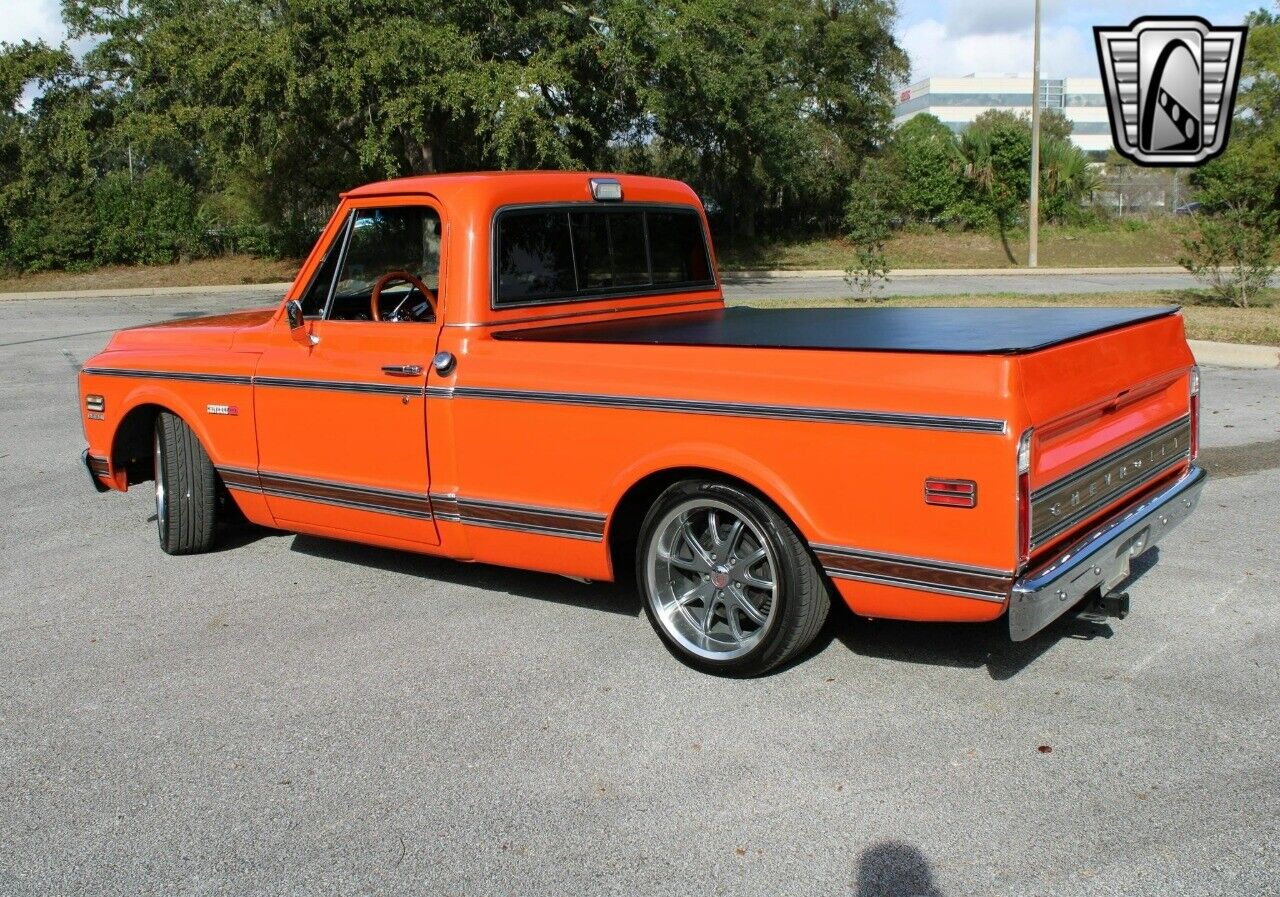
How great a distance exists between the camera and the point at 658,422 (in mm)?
4320

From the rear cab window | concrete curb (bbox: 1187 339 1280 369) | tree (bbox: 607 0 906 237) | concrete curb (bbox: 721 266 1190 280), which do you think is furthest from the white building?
the rear cab window

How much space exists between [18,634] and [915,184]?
36164 mm

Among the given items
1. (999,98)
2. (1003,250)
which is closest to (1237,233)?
(1003,250)

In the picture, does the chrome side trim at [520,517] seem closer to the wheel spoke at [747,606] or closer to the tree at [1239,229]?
the wheel spoke at [747,606]

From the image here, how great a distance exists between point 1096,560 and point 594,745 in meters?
1.81

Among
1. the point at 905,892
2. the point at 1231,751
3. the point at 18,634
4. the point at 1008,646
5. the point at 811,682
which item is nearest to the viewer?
the point at 905,892

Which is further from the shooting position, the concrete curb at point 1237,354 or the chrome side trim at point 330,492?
the concrete curb at point 1237,354

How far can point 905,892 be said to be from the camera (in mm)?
3059

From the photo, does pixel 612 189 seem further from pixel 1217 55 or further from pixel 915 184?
pixel 915 184

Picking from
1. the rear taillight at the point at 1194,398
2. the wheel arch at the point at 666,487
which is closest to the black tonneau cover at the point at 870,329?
the rear taillight at the point at 1194,398

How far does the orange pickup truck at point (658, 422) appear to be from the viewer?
3.75m

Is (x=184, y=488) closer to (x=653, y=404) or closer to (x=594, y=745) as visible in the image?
(x=653, y=404)

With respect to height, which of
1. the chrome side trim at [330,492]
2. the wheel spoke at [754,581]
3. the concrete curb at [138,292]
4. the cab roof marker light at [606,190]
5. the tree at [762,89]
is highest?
the tree at [762,89]

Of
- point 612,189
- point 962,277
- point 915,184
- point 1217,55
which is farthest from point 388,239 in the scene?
point 915,184
